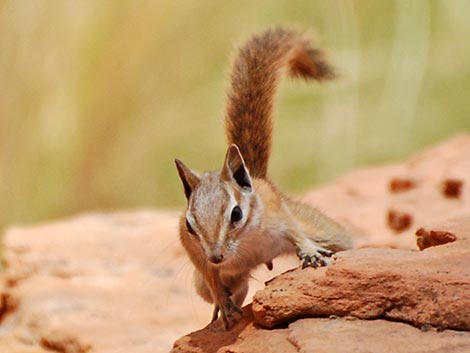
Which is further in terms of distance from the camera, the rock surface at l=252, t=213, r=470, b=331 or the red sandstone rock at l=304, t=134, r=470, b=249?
the red sandstone rock at l=304, t=134, r=470, b=249

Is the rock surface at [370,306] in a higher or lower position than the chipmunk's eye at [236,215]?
lower

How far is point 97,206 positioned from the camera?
25.0ft

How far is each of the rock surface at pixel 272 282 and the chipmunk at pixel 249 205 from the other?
19cm

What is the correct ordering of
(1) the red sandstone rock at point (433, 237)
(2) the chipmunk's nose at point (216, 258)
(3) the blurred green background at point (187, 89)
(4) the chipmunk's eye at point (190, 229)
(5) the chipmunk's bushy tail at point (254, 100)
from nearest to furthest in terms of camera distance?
(2) the chipmunk's nose at point (216, 258), (4) the chipmunk's eye at point (190, 229), (1) the red sandstone rock at point (433, 237), (5) the chipmunk's bushy tail at point (254, 100), (3) the blurred green background at point (187, 89)

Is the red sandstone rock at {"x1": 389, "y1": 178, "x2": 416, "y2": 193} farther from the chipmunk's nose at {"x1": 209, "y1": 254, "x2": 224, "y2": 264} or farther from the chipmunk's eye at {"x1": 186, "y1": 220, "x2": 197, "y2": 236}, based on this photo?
the chipmunk's nose at {"x1": 209, "y1": 254, "x2": 224, "y2": 264}

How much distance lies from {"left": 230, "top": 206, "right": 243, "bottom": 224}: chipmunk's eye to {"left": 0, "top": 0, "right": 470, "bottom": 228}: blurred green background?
406 centimetres

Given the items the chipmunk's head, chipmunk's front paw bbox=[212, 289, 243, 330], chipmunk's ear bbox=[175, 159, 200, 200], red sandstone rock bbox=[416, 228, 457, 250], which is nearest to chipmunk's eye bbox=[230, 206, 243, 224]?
the chipmunk's head

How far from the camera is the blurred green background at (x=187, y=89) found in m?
7.11

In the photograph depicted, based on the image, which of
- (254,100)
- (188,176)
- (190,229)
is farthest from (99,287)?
(190,229)

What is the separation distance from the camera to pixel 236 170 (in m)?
3.18

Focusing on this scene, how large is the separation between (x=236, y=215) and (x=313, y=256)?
31 cm

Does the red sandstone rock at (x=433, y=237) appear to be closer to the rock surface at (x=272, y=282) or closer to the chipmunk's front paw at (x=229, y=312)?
the rock surface at (x=272, y=282)

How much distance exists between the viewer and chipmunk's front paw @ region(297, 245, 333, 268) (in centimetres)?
307

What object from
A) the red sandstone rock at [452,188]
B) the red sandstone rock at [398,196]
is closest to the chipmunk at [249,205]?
the red sandstone rock at [398,196]
